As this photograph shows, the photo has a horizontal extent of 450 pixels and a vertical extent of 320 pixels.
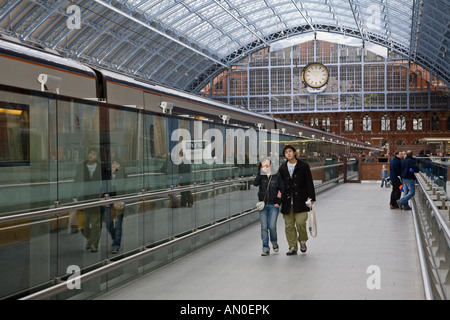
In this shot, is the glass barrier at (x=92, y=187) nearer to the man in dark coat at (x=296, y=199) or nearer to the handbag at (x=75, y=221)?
the handbag at (x=75, y=221)

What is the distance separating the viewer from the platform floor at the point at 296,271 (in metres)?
6.80

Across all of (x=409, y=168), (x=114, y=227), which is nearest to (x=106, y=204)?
(x=114, y=227)

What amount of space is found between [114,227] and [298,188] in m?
3.56

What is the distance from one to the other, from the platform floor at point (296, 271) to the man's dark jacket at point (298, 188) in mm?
805

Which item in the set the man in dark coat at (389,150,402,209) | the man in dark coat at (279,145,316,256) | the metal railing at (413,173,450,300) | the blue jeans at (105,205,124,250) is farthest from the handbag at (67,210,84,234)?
the man in dark coat at (389,150,402,209)

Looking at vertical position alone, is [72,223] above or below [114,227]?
above

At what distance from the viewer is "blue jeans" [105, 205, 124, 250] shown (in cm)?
697

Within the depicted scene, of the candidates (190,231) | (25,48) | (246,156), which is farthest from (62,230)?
(246,156)

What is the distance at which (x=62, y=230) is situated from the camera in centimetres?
600

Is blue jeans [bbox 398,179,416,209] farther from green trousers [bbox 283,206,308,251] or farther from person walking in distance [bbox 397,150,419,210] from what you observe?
green trousers [bbox 283,206,308,251]

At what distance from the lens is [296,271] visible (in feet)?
26.7

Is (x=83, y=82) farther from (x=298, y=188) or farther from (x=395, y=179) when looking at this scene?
(x=395, y=179)
